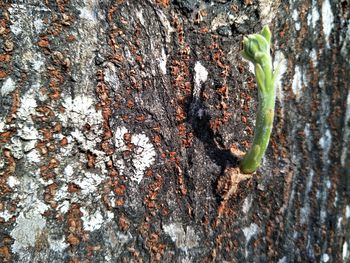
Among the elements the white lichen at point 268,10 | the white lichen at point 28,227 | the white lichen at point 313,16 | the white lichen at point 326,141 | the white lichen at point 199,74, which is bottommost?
the white lichen at point 28,227

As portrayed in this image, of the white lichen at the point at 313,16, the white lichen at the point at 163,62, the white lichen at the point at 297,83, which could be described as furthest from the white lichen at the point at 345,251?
the white lichen at the point at 163,62

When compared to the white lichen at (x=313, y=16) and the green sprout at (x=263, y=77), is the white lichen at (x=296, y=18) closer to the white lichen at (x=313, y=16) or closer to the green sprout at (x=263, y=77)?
the white lichen at (x=313, y=16)

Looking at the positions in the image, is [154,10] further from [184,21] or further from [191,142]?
[191,142]

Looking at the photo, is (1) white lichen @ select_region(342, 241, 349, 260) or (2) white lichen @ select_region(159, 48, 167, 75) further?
(1) white lichen @ select_region(342, 241, 349, 260)

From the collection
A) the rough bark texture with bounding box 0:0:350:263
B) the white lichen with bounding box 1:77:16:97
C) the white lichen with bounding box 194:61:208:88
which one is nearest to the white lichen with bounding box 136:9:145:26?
the rough bark texture with bounding box 0:0:350:263

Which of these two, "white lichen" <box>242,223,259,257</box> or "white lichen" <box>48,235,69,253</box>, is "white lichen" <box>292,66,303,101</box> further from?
"white lichen" <box>48,235,69,253</box>

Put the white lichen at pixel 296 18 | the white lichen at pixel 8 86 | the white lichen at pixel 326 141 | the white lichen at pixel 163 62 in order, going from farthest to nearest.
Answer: the white lichen at pixel 326 141 < the white lichen at pixel 296 18 < the white lichen at pixel 163 62 < the white lichen at pixel 8 86

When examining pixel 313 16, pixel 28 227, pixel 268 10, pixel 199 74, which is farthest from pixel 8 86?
pixel 313 16

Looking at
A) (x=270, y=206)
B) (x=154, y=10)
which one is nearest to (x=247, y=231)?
(x=270, y=206)
